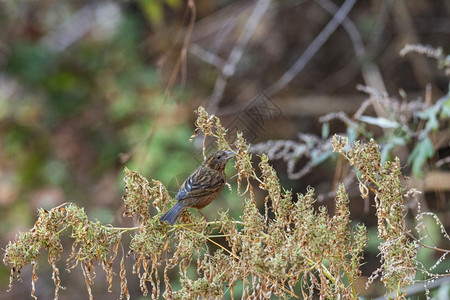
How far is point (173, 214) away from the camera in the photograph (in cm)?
130

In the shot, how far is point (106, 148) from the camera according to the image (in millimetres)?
4961

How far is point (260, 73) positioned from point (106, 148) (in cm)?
126

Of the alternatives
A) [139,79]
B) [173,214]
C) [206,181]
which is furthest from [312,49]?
[173,214]

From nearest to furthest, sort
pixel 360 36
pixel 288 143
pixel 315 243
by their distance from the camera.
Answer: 1. pixel 315 243
2. pixel 288 143
3. pixel 360 36

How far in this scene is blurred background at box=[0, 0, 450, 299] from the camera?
472cm

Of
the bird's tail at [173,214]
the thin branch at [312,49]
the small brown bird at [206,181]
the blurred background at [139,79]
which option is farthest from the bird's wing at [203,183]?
the blurred background at [139,79]

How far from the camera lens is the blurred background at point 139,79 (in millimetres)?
Answer: 4719

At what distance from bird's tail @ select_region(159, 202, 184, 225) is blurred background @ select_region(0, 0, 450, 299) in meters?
3.19

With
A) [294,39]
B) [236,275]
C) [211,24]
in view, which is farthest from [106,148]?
[236,275]

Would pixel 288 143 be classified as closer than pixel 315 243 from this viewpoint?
No

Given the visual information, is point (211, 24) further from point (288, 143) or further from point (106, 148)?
point (288, 143)

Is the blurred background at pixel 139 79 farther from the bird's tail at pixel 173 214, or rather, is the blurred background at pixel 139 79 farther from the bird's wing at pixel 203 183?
the bird's tail at pixel 173 214

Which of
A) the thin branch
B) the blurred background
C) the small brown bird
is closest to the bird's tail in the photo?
the small brown bird

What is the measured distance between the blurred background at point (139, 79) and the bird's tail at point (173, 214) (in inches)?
125
